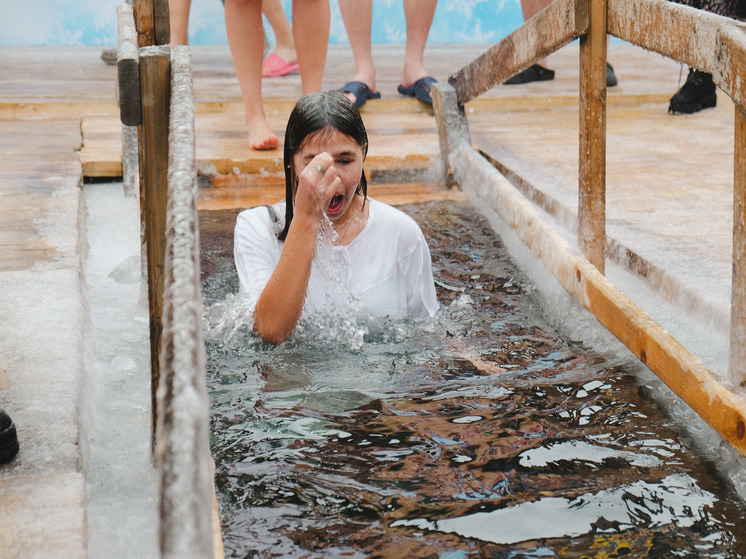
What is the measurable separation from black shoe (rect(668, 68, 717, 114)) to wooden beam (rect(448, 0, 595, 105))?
190cm

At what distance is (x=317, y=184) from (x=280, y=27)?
5118 mm

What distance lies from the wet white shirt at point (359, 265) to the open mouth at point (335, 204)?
0.15 metres

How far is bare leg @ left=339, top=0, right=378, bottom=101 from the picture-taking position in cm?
567

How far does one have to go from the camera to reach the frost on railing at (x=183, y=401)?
96 centimetres

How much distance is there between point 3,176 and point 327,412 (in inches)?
109

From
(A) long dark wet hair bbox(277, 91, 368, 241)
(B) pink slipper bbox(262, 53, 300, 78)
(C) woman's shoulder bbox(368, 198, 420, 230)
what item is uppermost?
(B) pink slipper bbox(262, 53, 300, 78)

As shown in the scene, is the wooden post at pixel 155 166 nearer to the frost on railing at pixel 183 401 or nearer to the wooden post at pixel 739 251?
the frost on railing at pixel 183 401

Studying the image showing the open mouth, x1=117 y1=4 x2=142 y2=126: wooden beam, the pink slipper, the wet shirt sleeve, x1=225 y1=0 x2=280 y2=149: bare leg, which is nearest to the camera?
x1=117 y1=4 x2=142 y2=126: wooden beam

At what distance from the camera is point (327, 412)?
257 cm

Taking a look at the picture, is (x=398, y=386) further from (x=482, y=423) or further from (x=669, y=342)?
(x=669, y=342)

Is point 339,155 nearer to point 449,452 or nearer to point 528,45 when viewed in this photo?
point 449,452

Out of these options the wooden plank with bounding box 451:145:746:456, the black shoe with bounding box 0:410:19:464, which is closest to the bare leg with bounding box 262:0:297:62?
the wooden plank with bounding box 451:145:746:456

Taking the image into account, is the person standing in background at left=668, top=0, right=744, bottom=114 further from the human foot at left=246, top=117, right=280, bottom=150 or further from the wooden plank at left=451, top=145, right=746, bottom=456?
the human foot at left=246, top=117, right=280, bottom=150

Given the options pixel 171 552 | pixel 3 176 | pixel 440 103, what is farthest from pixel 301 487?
pixel 440 103
